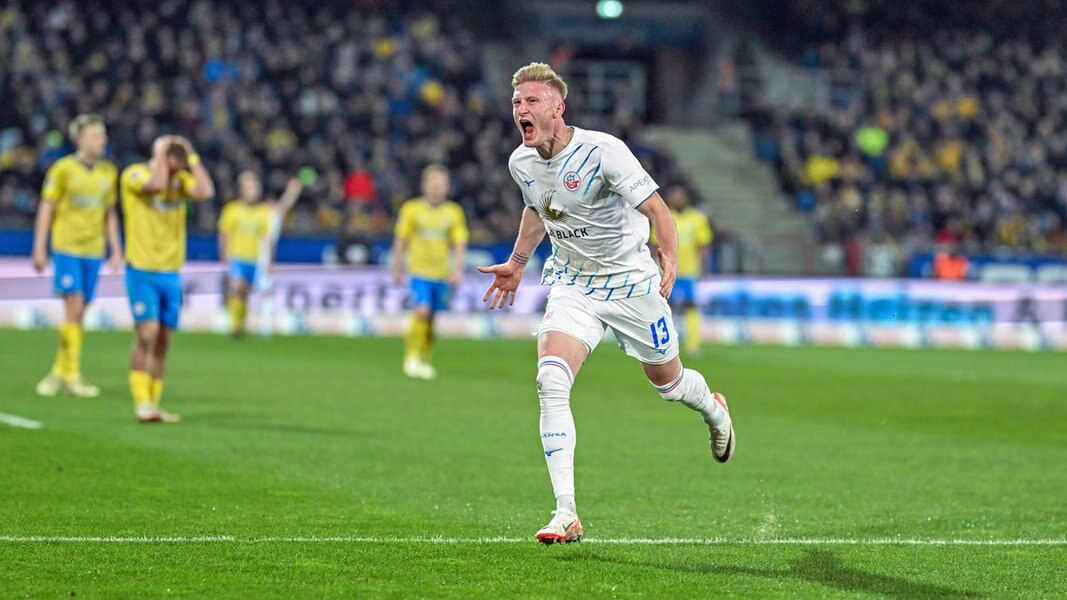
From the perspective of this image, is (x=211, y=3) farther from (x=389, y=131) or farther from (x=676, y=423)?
(x=676, y=423)

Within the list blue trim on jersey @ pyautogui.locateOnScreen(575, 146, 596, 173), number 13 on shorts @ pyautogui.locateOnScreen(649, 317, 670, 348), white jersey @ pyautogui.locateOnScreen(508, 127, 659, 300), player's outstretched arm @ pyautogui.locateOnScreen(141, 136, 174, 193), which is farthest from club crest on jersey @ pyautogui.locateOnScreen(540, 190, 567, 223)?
player's outstretched arm @ pyautogui.locateOnScreen(141, 136, 174, 193)

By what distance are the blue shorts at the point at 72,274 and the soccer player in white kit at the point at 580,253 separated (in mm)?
7473

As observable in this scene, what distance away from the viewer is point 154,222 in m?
12.4

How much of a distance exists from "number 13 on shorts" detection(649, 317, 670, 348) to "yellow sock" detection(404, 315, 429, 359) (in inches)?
418

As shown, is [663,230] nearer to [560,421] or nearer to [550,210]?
[550,210]

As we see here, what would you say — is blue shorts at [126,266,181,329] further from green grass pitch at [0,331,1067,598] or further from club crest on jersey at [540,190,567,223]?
club crest on jersey at [540,190,567,223]

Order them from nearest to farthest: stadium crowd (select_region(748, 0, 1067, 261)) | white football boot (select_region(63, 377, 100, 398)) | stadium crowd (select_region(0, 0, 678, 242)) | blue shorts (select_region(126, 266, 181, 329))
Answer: blue shorts (select_region(126, 266, 181, 329))
white football boot (select_region(63, 377, 100, 398))
stadium crowd (select_region(0, 0, 678, 242))
stadium crowd (select_region(748, 0, 1067, 261))

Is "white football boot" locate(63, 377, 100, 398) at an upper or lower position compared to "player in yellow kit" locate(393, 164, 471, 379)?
A: lower

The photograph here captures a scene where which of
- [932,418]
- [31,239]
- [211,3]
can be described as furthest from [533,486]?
[211,3]

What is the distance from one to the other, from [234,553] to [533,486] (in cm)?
292

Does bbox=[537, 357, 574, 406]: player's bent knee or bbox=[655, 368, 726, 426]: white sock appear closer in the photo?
bbox=[537, 357, 574, 406]: player's bent knee

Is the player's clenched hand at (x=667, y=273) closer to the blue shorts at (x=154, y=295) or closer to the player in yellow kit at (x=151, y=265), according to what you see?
the player in yellow kit at (x=151, y=265)

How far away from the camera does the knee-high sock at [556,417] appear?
23.6 feet

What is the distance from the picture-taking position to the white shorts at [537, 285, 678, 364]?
756 cm
